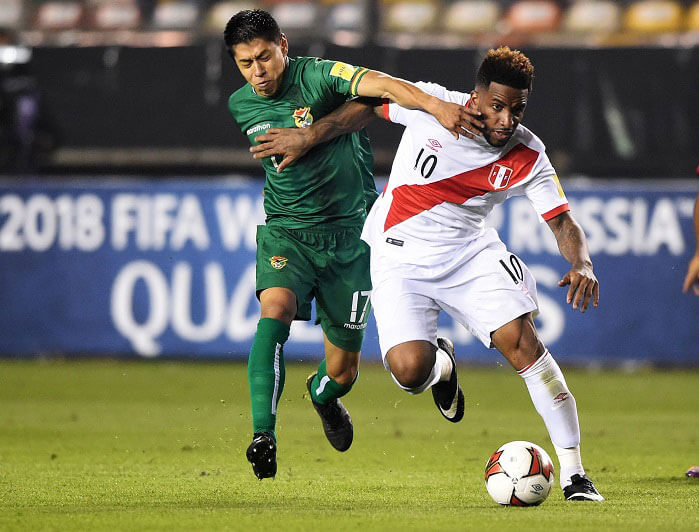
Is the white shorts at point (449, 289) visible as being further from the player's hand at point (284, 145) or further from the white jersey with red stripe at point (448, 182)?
the player's hand at point (284, 145)

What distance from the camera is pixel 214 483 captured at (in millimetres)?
6648

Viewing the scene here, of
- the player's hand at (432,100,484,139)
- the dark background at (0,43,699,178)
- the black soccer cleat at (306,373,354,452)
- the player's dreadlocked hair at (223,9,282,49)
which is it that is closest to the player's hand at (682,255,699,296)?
the player's hand at (432,100,484,139)

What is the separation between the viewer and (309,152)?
22.7 feet

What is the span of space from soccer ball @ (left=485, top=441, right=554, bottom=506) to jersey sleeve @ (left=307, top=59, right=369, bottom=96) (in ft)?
6.53

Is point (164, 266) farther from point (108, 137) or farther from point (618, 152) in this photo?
point (618, 152)

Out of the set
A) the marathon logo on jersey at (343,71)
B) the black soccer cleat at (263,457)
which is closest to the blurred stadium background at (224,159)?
the marathon logo on jersey at (343,71)

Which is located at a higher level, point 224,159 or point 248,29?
point 248,29

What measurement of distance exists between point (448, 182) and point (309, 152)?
0.79 m

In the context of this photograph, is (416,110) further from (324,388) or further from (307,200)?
(324,388)

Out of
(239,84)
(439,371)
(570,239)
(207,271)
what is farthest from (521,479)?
(239,84)

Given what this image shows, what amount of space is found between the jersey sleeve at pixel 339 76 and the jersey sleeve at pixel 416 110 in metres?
0.18

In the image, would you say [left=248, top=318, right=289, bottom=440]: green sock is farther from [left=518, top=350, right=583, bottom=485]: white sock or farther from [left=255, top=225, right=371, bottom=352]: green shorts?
[left=518, top=350, right=583, bottom=485]: white sock

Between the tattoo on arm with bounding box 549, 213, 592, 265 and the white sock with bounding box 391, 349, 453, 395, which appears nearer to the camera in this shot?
the tattoo on arm with bounding box 549, 213, 592, 265

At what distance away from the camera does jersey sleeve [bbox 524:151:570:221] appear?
6.18 m
